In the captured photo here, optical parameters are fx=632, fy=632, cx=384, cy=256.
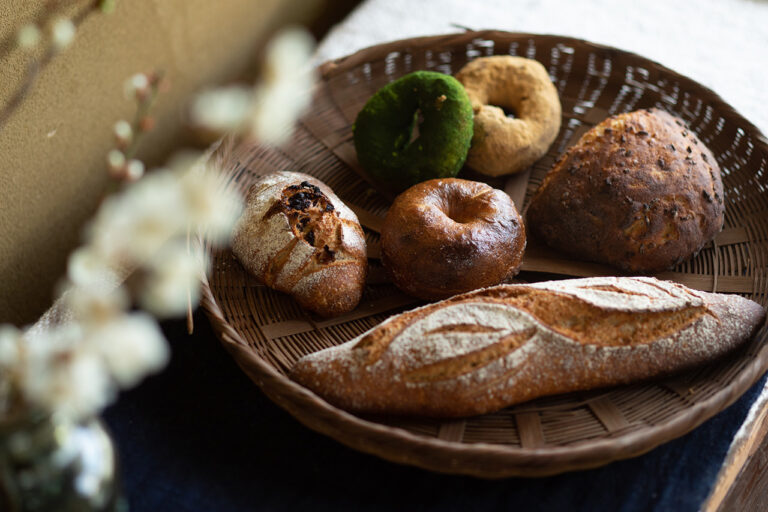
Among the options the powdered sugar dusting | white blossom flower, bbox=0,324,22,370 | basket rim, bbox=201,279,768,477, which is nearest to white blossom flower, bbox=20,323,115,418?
white blossom flower, bbox=0,324,22,370

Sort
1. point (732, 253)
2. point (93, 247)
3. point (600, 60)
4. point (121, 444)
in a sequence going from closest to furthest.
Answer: point (93, 247), point (121, 444), point (732, 253), point (600, 60)

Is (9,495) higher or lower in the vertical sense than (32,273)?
higher

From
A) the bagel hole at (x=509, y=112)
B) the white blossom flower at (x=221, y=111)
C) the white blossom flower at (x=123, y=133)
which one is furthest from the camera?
the bagel hole at (x=509, y=112)

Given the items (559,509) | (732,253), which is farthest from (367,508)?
(732,253)

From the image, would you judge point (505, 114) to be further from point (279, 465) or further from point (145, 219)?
point (145, 219)

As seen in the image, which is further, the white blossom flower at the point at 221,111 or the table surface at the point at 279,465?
the table surface at the point at 279,465

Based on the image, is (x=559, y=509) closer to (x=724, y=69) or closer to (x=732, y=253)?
(x=732, y=253)

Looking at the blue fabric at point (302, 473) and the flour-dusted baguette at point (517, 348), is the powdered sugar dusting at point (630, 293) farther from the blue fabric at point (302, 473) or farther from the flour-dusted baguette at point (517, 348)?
the blue fabric at point (302, 473)

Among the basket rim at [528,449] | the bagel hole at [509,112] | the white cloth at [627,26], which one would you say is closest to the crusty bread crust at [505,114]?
the bagel hole at [509,112]
